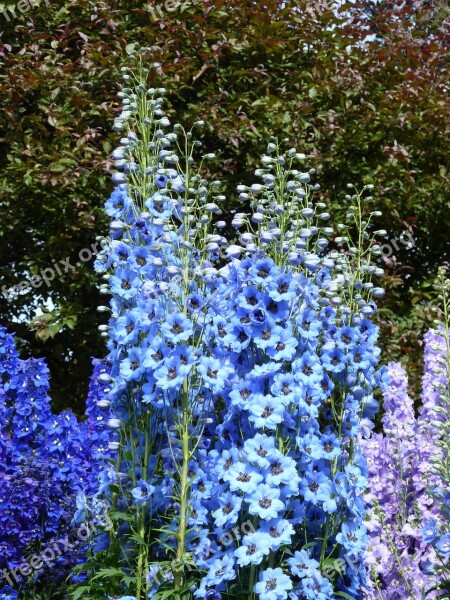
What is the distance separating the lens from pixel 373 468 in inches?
169

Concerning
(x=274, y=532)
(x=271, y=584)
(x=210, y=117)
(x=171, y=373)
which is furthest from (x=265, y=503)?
(x=210, y=117)

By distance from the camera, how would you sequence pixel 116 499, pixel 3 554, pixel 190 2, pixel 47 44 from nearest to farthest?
1. pixel 116 499
2. pixel 3 554
3. pixel 190 2
4. pixel 47 44

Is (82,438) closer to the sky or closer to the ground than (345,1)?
closer to the ground

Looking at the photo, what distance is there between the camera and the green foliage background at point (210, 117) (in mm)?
5633

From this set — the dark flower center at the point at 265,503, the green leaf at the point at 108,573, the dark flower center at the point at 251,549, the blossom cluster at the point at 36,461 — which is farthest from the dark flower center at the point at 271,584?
the blossom cluster at the point at 36,461

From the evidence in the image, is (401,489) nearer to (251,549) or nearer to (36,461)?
(251,549)

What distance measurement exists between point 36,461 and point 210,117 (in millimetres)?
2668

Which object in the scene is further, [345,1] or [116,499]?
[345,1]

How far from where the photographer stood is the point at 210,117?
18.9 ft

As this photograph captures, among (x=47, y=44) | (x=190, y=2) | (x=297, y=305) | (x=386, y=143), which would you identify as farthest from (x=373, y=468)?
(x=47, y=44)

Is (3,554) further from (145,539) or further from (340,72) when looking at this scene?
(340,72)

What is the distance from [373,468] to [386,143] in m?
2.78

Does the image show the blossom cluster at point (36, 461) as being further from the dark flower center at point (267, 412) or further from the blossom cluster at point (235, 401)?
the dark flower center at point (267, 412)

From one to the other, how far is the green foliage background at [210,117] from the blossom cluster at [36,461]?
3.90 ft
